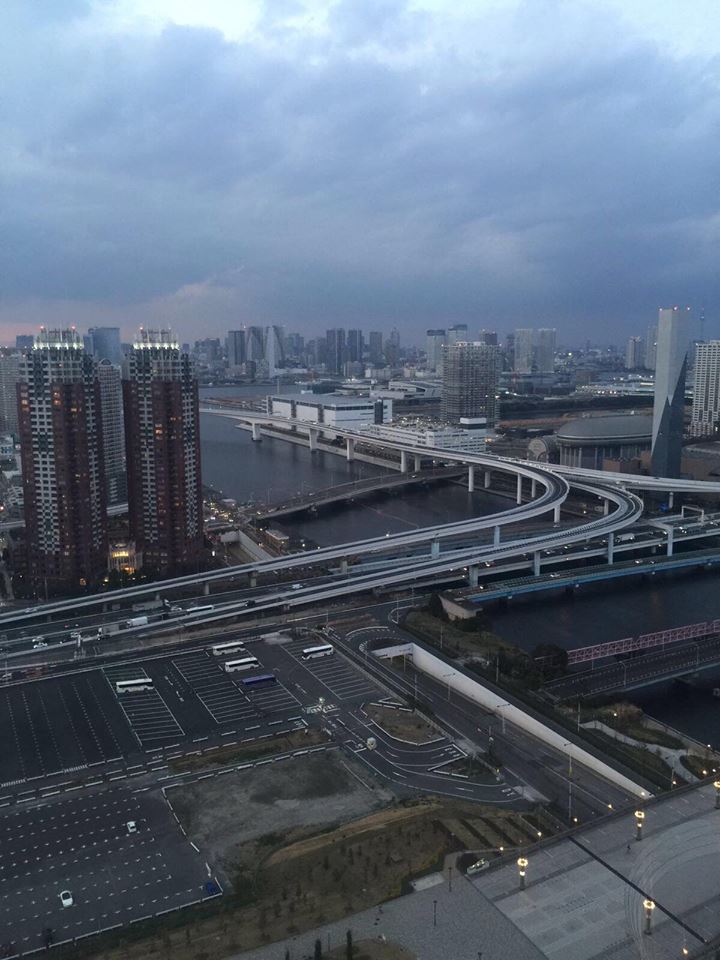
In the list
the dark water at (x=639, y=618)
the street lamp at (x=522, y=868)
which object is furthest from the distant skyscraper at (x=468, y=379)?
the street lamp at (x=522, y=868)

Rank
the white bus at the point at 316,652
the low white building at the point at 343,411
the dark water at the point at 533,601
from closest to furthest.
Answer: the dark water at the point at 533,601
the white bus at the point at 316,652
the low white building at the point at 343,411

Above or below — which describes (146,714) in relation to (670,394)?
below

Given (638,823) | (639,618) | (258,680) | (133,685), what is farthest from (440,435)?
(638,823)

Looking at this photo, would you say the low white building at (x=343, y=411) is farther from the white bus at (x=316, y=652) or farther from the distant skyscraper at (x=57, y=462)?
the white bus at (x=316, y=652)

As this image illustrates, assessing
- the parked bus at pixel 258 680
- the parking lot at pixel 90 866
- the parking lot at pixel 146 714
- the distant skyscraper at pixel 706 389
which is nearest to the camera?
the parking lot at pixel 90 866

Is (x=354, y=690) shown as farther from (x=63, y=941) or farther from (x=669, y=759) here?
(x=63, y=941)

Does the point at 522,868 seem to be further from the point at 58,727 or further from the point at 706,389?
the point at 706,389
